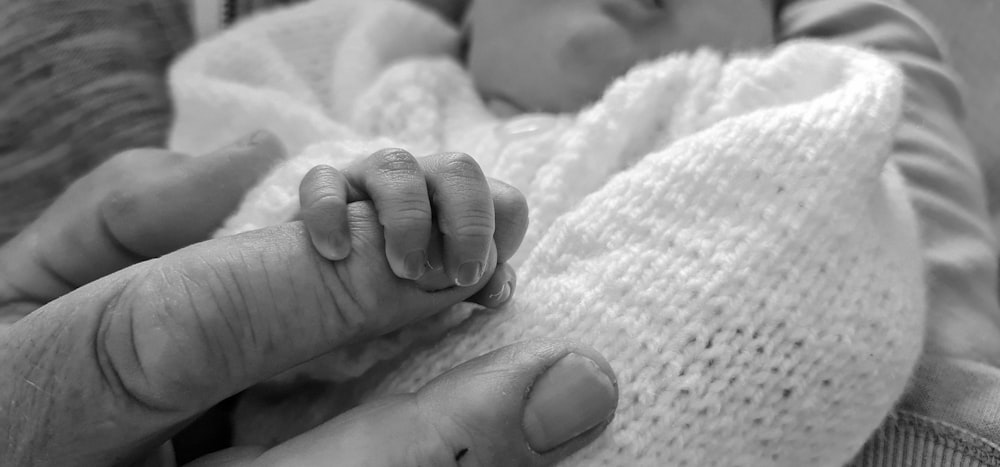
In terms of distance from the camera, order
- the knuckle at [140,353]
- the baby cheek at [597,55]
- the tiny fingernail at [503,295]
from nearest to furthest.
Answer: the knuckle at [140,353]
the tiny fingernail at [503,295]
the baby cheek at [597,55]

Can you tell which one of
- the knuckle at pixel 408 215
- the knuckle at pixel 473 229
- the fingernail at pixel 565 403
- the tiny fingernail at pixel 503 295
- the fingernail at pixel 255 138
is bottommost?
the fingernail at pixel 565 403

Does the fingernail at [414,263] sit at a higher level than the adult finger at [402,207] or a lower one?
lower

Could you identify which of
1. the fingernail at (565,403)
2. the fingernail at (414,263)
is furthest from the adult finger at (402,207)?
the fingernail at (565,403)

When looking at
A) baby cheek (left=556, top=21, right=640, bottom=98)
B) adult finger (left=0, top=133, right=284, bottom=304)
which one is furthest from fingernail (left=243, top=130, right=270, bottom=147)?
baby cheek (left=556, top=21, right=640, bottom=98)

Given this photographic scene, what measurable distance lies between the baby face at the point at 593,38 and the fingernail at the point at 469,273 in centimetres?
34

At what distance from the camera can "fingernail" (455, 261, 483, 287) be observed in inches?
17.6

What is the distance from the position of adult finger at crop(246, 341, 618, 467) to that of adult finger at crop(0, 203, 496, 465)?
0.19ft

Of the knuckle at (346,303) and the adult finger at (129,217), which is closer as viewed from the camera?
the knuckle at (346,303)

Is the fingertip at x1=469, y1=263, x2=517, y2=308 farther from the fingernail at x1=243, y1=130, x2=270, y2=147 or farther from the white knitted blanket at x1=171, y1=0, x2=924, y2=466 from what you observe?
the fingernail at x1=243, y1=130, x2=270, y2=147

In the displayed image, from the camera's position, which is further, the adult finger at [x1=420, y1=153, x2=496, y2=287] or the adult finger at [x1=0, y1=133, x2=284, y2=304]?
the adult finger at [x1=0, y1=133, x2=284, y2=304]

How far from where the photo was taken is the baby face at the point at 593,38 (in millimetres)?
727

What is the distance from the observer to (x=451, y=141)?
747 mm

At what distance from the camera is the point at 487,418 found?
0.45 m

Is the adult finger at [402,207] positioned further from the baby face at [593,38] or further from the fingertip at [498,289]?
the baby face at [593,38]
